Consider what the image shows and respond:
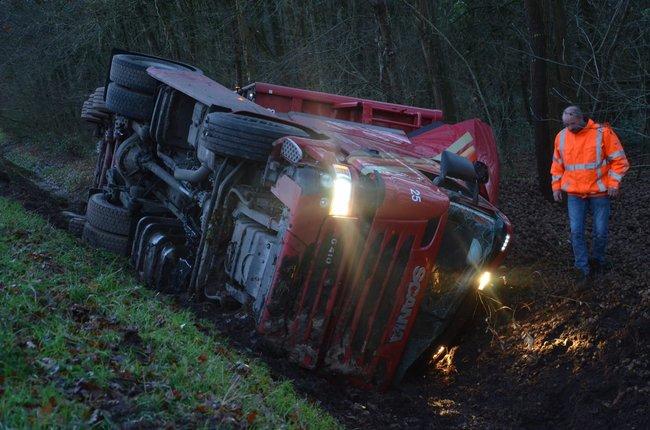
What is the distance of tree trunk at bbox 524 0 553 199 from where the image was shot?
32.4 ft

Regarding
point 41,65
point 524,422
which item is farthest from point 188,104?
point 41,65

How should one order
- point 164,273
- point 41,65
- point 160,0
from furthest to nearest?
point 41,65 < point 160,0 < point 164,273

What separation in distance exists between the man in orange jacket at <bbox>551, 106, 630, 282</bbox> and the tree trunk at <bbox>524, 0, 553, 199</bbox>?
3.39 m

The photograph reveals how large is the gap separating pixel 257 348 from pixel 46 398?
2.28m

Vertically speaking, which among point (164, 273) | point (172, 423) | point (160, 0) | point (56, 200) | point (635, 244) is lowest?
point (56, 200)

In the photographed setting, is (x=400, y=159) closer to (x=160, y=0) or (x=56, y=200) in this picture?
(x=56, y=200)

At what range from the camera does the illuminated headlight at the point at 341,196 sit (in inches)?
184

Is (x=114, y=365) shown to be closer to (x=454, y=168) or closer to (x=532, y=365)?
(x=454, y=168)

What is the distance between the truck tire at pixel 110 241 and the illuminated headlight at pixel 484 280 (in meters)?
4.02

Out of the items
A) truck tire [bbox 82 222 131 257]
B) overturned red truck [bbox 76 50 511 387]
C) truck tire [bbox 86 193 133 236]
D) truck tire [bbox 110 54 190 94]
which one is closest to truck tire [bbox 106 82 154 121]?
truck tire [bbox 110 54 190 94]

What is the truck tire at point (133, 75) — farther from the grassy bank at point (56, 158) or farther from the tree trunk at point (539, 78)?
the grassy bank at point (56, 158)

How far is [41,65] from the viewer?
816 inches

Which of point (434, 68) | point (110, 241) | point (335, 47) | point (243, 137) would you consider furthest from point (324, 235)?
point (335, 47)

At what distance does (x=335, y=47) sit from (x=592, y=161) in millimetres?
9825
